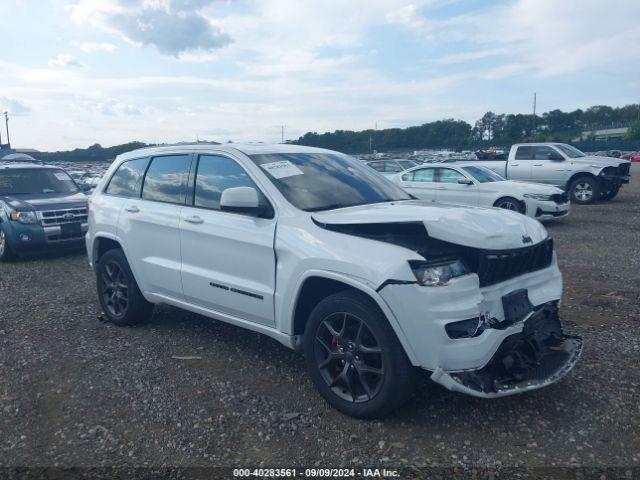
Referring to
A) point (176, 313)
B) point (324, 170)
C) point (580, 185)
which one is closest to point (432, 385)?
point (324, 170)

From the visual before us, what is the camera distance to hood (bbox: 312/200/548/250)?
3.23 meters

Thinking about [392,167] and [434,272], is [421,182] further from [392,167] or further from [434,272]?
[434,272]

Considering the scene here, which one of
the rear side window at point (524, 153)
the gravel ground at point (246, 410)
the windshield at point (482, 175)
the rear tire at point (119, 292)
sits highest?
the rear side window at point (524, 153)

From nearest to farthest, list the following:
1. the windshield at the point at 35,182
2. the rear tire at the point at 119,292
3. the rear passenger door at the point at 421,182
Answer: the rear tire at the point at 119,292 < the windshield at the point at 35,182 < the rear passenger door at the point at 421,182

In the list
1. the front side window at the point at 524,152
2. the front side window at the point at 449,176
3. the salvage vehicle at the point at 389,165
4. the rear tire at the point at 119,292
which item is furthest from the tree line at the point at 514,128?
the rear tire at the point at 119,292

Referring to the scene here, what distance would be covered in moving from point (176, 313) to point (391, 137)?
74581 millimetres

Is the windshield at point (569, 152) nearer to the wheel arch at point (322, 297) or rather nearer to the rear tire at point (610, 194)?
the rear tire at point (610, 194)

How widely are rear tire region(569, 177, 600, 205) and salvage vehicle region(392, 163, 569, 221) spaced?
3787 mm

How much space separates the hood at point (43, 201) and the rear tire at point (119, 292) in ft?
14.3

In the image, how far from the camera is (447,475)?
2.90 meters

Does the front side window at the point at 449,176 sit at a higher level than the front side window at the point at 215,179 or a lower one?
lower

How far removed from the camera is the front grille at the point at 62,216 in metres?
9.02

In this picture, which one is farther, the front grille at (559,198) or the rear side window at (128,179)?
the front grille at (559,198)

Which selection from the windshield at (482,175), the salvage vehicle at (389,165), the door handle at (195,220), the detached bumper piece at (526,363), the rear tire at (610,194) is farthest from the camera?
the salvage vehicle at (389,165)
